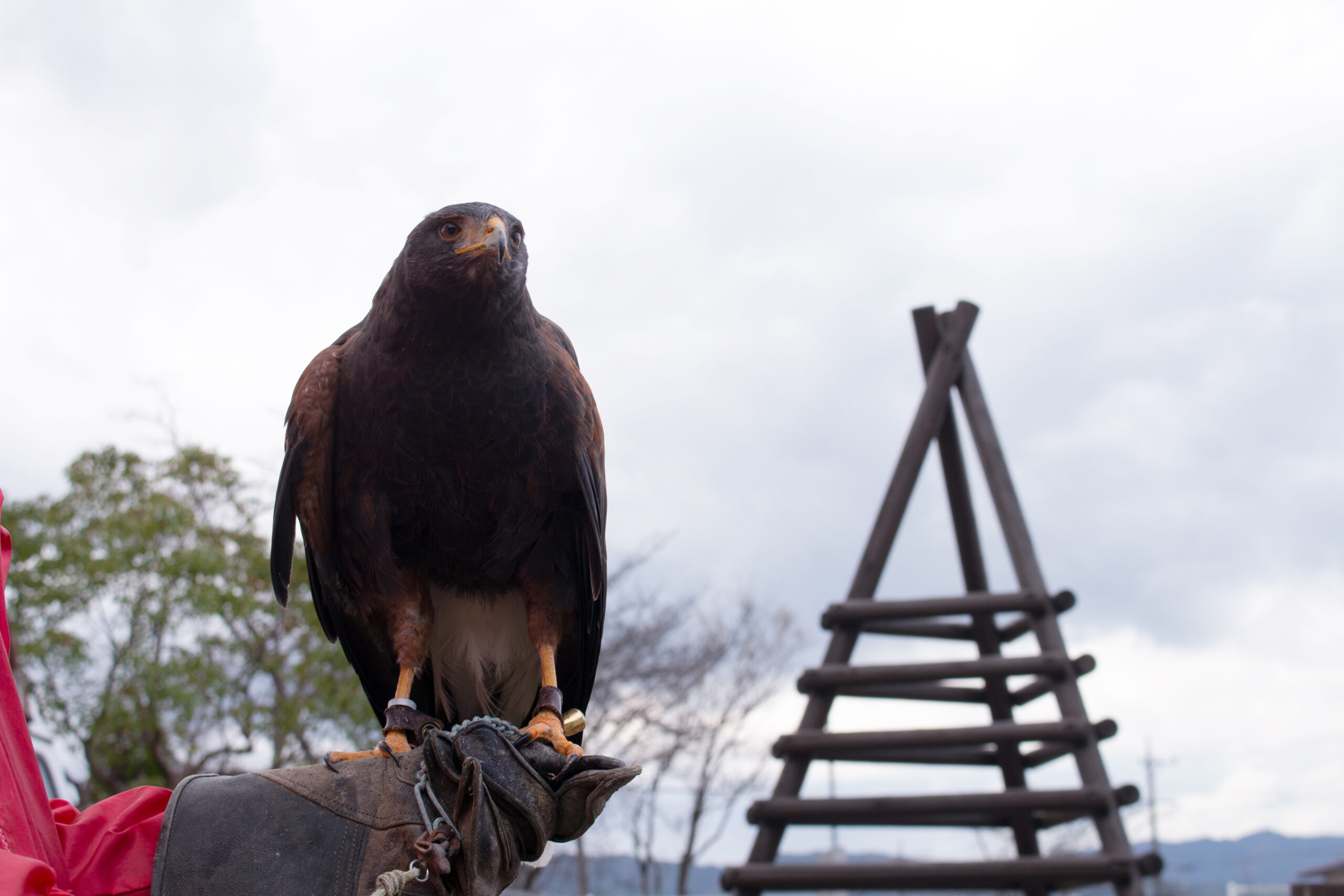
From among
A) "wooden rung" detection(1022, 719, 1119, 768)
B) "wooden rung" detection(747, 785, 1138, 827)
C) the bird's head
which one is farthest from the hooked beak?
"wooden rung" detection(1022, 719, 1119, 768)

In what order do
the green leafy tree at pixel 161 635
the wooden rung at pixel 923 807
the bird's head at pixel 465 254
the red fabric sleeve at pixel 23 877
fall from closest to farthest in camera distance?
the red fabric sleeve at pixel 23 877, the bird's head at pixel 465 254, the wooden rung at pixel 923 807, the green leafy tree at pixel 161 635

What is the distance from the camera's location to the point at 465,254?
2.65 metres

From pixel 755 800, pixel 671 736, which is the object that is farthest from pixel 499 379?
pixel 671 736

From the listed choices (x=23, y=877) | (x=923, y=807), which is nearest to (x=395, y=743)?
(x=23, y=877)

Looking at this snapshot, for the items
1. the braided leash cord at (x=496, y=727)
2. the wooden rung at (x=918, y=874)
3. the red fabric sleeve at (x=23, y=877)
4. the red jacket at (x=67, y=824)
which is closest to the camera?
the red fabric sleeve at (x=23, y=877)

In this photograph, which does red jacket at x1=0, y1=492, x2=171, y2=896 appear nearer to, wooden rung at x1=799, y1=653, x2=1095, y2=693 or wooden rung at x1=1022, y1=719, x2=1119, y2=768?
wooden rung at x1=799, y1=653, x2=1095, y2=693

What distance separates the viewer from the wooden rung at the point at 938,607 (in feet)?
21.2

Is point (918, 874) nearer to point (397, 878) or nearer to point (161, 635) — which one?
point (397, 878)

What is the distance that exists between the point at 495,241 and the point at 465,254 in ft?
0.31

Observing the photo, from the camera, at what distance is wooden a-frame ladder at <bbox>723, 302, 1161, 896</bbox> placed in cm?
604

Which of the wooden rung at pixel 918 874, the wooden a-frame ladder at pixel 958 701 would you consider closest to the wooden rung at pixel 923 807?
the wooden a-frame ladder at pixel 958 701

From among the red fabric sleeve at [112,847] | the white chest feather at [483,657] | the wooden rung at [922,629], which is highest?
the wooden rung at [922,629]

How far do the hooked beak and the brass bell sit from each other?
119cm

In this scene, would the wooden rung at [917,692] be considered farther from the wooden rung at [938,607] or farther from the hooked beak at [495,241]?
the hooked beak at [495,241]
